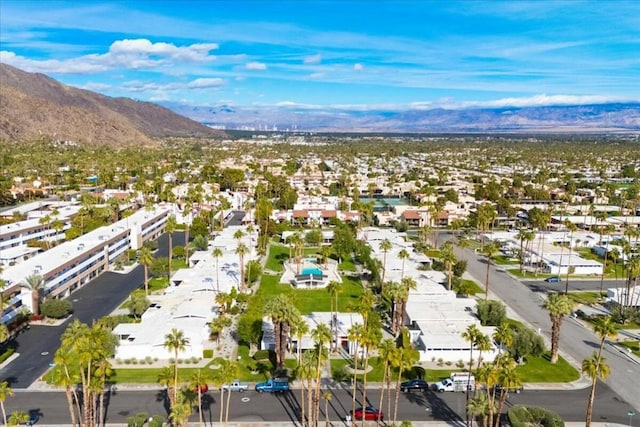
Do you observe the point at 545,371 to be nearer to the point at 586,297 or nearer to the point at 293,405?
the point at 293,405

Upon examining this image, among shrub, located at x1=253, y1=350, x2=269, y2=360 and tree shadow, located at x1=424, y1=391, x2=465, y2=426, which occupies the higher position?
shrub, located at x1=253, y1=350, x2=269, y2=360

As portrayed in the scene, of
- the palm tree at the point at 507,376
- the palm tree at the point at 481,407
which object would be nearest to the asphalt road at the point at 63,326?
the palm tree at the point at 481,407

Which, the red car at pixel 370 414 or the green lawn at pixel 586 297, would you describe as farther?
the green lawn at pixel 586 297

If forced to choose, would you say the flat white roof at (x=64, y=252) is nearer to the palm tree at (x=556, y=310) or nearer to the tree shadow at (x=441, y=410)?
the tree shadow at (x=441, y=410)

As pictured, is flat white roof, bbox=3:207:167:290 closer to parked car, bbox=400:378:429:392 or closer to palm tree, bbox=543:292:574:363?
parked car, bbox=400:378:429:392

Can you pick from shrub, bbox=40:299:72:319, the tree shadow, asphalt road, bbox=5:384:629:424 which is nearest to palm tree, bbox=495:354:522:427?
the tree shadow
